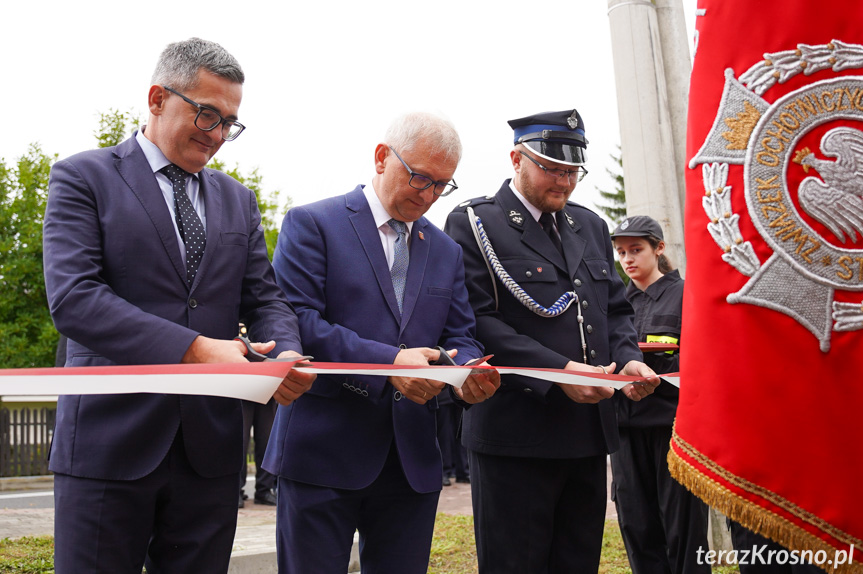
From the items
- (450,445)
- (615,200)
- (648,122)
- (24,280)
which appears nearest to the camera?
(648,122)

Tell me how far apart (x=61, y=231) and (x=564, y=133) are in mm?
2250

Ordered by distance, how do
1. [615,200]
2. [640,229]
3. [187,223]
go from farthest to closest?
[615,200], [640,229], [187,223]

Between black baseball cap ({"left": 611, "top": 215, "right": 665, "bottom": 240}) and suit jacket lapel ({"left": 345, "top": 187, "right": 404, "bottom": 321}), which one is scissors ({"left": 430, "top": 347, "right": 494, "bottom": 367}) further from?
black baseball cap ({"left": 611, "top": 215, "right": 665, "bottom": 240})

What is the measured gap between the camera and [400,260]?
3182 mm

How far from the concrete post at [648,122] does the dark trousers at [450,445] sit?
14.2 ft

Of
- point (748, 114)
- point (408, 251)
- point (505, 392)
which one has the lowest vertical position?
point (505, 392)

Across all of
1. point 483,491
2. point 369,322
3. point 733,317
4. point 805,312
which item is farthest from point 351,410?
point 805,312

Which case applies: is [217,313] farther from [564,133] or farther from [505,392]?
[564,133]

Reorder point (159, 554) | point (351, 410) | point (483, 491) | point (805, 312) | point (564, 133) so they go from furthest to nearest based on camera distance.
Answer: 1. point (564, 133)
2. point (483, 491)
3. point (351, 410)
4. point (159, 554)
5. point (805, 312)

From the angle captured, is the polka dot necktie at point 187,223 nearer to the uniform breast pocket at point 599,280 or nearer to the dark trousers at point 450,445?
the uniform breast pocket at point 599,280

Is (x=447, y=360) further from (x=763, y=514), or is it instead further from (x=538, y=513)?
(x=763, y=514)

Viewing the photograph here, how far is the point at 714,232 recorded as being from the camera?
2.53 meters

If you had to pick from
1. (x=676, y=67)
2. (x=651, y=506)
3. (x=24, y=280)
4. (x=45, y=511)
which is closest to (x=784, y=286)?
(x=651, y=506)

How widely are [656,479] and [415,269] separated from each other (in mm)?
2410
